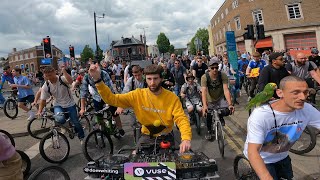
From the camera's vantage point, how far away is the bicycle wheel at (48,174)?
3.54m

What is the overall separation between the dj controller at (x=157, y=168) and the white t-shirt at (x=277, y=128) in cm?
50

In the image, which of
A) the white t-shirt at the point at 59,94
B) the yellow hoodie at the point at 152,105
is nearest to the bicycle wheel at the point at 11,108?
the white t-shirt at the point at 59,94

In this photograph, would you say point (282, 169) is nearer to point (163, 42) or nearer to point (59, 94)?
point (59, 94)

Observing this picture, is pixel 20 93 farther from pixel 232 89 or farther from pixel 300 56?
pixel 300 56

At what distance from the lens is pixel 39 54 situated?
91.3 m

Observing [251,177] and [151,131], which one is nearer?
[251,177]

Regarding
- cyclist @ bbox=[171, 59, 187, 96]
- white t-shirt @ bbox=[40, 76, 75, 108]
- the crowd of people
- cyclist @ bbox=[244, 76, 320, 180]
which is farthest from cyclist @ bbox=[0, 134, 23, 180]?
cyclist @ bbox=[171, 59, 187, 96]

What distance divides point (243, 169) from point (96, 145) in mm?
3007

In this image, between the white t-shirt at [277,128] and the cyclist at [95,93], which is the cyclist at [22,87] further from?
the white t-shirt at [277,128]

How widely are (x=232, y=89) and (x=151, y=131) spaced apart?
7841mm

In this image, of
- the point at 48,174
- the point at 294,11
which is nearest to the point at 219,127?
the point at 48,174

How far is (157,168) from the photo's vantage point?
9.05 feet

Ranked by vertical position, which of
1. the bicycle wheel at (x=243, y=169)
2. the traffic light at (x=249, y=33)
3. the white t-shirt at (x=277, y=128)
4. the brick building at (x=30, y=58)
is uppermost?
the brick building at (x=30, y=58)

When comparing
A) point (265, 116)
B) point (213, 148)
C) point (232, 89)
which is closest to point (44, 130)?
point (213, 148)
